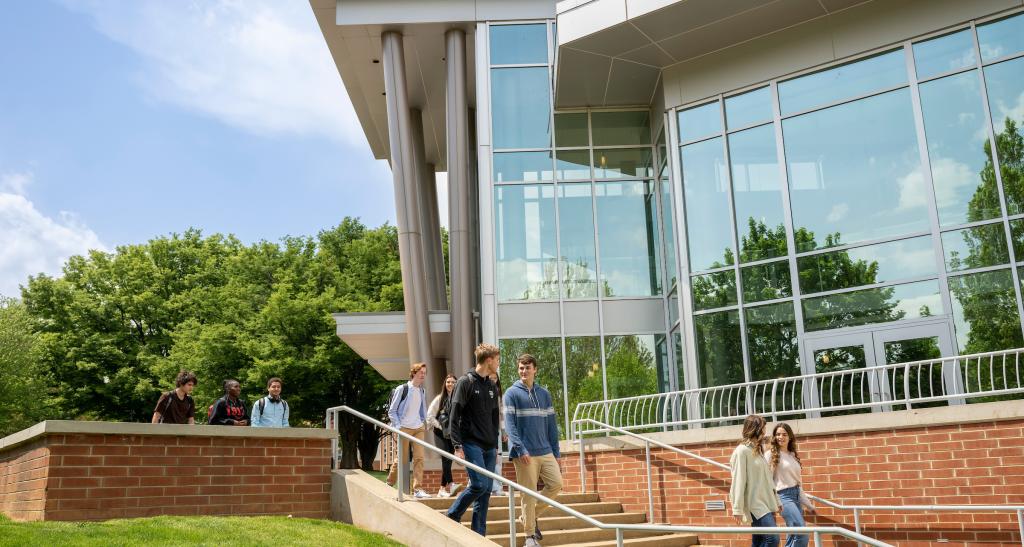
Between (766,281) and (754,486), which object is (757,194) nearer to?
(766,281)

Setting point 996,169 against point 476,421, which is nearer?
point 476,421

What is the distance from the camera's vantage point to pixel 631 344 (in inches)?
704

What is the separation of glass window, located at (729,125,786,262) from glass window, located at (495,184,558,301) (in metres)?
4.09

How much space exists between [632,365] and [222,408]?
9503mm

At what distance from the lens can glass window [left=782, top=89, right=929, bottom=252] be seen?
14.4 meters

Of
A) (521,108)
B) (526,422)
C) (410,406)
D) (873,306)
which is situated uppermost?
(521,108)

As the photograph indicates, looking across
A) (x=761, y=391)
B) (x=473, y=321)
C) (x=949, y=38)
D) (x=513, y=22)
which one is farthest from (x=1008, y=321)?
(x=513, y=22)

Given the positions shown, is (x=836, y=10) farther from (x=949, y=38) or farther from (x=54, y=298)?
(x=54, y=298)

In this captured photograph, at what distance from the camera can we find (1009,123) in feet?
44.2

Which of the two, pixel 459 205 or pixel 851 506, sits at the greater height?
pixel 459 205

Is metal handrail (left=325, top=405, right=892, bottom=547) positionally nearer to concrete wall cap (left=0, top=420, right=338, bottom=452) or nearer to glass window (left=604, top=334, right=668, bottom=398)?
concrete wall cap (left=0, top=420, right=338, bottom=452)

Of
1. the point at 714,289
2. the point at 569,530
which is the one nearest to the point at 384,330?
the point at 714,289

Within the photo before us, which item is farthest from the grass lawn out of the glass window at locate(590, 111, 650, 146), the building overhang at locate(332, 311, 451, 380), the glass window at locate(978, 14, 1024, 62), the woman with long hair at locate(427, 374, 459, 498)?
the glass window at locate(590, 111, 650, 146)

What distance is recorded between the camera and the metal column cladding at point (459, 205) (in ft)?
61.4
